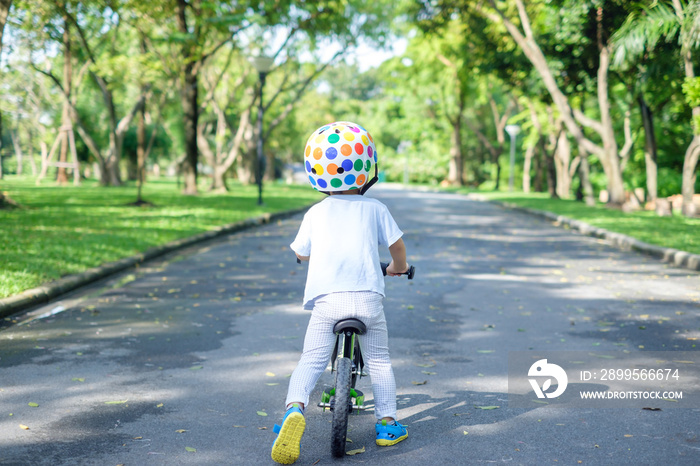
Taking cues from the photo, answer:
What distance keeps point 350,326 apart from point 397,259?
500mm

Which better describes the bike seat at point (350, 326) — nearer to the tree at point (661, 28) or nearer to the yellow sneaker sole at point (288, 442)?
the yellow sneaker sole at point (288, 442)

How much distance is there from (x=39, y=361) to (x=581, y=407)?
385cm

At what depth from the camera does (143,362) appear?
18.1 feet

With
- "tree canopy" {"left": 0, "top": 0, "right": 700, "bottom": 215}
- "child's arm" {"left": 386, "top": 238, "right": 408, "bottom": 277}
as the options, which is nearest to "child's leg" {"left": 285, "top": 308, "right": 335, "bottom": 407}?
"child's arm" {"left": 386, "top": 238, "right": 408, "bottom": 277}

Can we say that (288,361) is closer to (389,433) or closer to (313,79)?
(389,433)

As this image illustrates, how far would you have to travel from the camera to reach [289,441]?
3.52m

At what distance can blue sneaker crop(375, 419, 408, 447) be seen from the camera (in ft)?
12.7

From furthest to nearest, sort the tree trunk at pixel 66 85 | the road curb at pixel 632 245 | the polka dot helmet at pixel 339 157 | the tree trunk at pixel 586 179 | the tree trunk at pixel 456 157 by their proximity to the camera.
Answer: the tree trunk at pixel 456 157, the tree trunk at pixel 66 85, the tree trunk at pixel 586 179, the road curb at pixel 632 245, the polka dot helmet at pixel 339 157

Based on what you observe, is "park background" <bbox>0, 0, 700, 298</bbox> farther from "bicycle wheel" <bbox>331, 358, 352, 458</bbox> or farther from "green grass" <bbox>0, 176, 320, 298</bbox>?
"bicycle wheel" <bbox>331, 358, 352, 458</bbox>

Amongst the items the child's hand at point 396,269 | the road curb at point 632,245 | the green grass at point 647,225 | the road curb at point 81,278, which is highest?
the child's hand at point 396,269

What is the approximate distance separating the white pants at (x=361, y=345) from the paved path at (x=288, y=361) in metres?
0.30

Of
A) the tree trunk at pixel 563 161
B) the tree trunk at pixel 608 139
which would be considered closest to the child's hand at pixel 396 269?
the tree trunk at pixel 608 139

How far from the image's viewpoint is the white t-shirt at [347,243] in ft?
12.5

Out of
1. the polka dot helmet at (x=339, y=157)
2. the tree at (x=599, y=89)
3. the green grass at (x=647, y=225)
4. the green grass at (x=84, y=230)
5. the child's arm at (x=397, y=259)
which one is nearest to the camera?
the polka dot helmet at (x=339, y=157)
